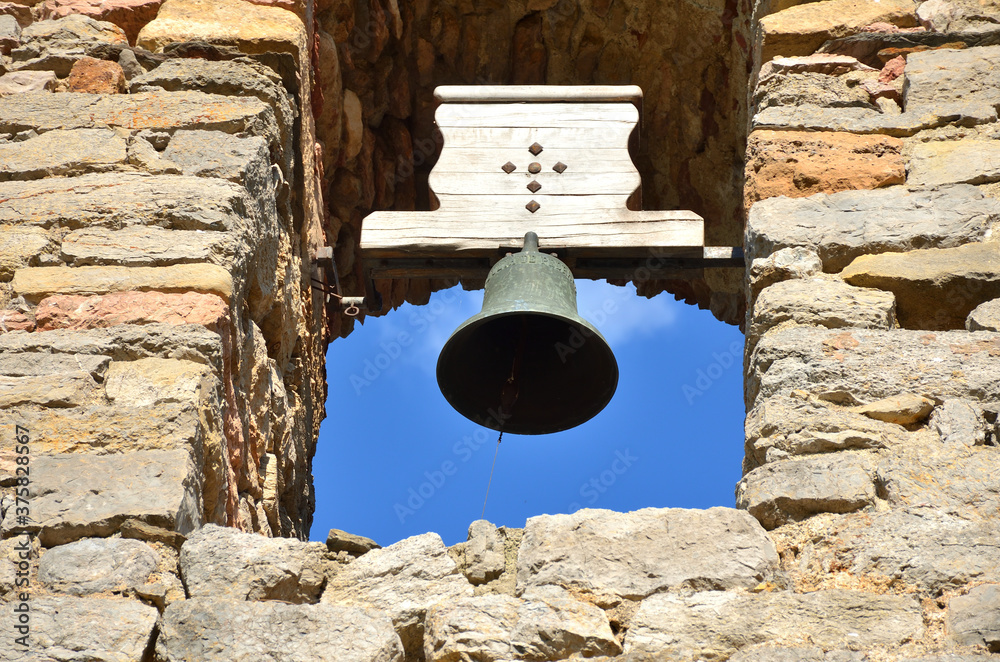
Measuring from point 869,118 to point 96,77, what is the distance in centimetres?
207

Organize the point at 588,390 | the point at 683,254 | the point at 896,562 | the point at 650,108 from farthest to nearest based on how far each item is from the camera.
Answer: the point at 650,108 < the point at 683,254 < the point at 588,390 < the point at 896,562

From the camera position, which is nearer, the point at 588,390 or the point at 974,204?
the point at 974,204

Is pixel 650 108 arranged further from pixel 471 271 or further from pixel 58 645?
pixel 58 645

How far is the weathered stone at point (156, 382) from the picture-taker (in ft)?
8.09

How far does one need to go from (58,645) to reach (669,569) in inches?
39.3

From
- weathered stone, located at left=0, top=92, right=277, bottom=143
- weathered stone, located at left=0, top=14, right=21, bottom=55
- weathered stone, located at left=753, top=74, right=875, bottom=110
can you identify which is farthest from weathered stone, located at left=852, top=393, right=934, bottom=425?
weathered stone, located at left=0, top=14, right=21, bottom=55

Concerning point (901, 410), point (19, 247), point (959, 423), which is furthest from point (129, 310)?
point (959, 423)

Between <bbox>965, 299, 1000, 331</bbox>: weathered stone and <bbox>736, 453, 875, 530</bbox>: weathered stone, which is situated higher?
<bbox>965, 299, 1000, 331</bbox>: weathered stone

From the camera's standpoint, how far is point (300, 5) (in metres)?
3.73

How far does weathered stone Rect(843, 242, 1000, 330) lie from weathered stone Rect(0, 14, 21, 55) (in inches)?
93.6

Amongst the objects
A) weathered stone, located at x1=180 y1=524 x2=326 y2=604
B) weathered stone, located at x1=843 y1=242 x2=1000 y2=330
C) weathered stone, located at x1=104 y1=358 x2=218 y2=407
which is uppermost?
weathered stone, located at x1=843 y1=242 x2=1000 y2=330

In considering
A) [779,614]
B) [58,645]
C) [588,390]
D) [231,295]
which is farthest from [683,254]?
[58,645]

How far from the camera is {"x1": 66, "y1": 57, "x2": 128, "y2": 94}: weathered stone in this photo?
135 inches

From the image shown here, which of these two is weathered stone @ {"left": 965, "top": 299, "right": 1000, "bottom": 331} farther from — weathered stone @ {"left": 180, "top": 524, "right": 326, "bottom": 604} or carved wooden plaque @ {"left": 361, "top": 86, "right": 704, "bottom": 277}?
weathered stone @ {"left": 180, "top": 524, "right": 326, "bottom": 604}
